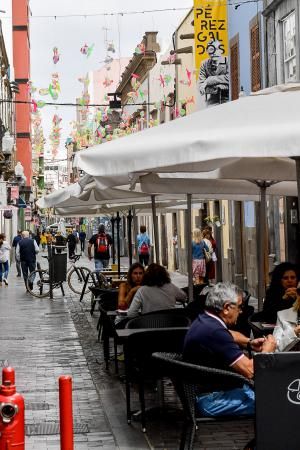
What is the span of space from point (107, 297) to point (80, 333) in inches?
115

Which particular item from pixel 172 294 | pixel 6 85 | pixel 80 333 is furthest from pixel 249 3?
pixel 6 85

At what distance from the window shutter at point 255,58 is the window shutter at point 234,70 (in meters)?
1.74

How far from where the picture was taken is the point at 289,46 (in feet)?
77.4

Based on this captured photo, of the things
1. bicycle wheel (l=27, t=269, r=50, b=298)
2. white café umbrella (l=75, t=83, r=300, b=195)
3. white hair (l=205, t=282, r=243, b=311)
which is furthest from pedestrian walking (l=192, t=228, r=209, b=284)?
white hair (l=205, t=282, r=243, b=311)

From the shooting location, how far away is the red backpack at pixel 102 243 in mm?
30109

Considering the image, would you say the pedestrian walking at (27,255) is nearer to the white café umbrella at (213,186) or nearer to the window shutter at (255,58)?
the window shutter at (255,58)

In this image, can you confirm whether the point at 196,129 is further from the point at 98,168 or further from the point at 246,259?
the point at 246,259

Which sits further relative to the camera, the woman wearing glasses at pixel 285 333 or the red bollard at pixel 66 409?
the woman wearing glasses at pixel 285 333

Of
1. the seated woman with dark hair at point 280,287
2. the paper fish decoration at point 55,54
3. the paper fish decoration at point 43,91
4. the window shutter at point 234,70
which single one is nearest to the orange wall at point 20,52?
the paper fish decoration at point 43,91

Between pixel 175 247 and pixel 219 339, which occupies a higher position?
pixel 219 339

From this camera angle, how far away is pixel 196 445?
27.0 feet

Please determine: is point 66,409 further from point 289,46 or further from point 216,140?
point 289,46

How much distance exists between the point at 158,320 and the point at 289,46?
14.4 m

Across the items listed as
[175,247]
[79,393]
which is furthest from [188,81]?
[79,393]
